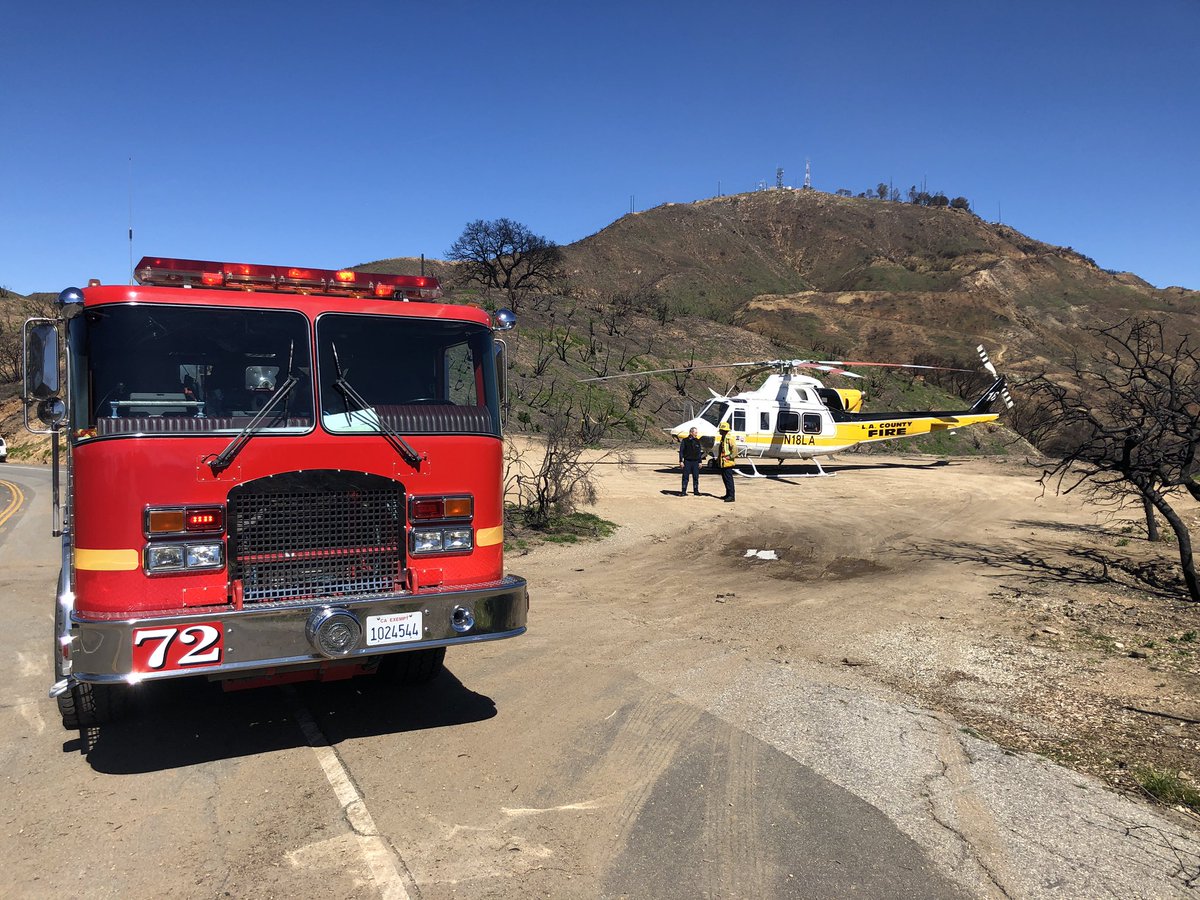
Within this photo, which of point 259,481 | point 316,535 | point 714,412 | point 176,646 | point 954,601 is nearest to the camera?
point 176,646

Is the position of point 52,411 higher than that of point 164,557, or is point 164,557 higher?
point 52,411

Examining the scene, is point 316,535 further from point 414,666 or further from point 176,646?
point 414,666

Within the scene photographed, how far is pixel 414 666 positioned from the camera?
20.3 ft

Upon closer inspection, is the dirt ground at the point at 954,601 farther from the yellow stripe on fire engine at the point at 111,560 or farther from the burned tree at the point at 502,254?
the burned tree at the point at 502,254

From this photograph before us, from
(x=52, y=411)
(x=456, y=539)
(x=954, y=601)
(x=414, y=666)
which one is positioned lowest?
(x=954, y=601)

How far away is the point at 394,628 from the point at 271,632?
0.65m

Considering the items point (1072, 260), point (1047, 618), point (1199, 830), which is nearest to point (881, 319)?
point (1072, 260)

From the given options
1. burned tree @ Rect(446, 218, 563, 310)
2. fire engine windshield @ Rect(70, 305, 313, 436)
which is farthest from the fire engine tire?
burned tree @ Rect(446, 218, 563, 310)

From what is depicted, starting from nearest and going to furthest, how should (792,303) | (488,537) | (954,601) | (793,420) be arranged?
1. (488,537)
2. (954,601)
3. (793,420)
4. (792,303)

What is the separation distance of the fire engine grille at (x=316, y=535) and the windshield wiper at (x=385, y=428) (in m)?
0.19

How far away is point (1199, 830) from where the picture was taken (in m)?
4.27

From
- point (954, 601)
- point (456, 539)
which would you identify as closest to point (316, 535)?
point (456, 539)

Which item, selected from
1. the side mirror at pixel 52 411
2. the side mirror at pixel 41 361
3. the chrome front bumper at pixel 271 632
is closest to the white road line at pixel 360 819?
the chrome front bumper at pixel 271 632

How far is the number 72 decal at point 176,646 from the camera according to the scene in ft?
14.2
